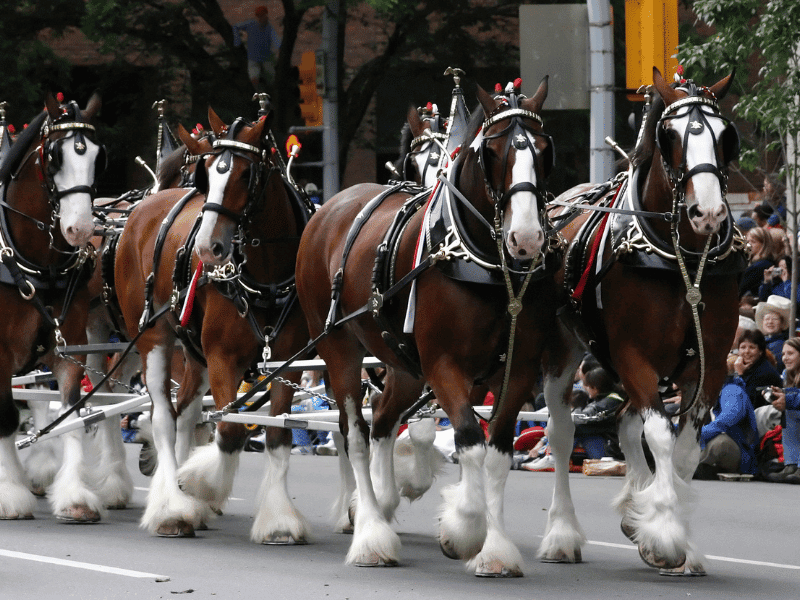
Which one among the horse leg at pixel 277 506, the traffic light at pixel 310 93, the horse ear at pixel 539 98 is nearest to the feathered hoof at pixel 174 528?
the horse leg at pixel 277 506

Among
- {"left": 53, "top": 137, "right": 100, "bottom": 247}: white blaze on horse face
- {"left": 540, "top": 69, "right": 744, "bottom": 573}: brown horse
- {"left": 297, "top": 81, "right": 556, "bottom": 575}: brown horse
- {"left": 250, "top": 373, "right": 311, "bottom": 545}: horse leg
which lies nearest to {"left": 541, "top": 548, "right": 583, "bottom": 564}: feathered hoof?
{"left": 540, "top": 69, "right": 744, "bottom": 573}: brown horse

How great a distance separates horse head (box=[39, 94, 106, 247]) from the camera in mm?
9281

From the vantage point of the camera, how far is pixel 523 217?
6914 mm

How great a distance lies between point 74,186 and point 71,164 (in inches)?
5.9

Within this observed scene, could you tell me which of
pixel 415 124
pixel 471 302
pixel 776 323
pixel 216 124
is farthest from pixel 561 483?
pixel 776 323

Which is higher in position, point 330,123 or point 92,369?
point 330,123

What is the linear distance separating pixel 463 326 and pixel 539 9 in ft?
16.7

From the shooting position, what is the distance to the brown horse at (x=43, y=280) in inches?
375

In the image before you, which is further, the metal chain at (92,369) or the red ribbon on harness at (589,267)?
the metal chain at (92,369)

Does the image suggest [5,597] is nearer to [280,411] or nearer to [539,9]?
[280,411]

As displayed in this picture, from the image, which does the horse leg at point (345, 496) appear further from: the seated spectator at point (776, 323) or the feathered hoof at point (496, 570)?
the seated spectator at point (776, 323)

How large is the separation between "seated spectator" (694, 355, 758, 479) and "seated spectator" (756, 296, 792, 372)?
2.63ft

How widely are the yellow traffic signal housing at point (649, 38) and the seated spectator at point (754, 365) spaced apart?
8.29 ft

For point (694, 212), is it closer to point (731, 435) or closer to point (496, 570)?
point (496, 570)
